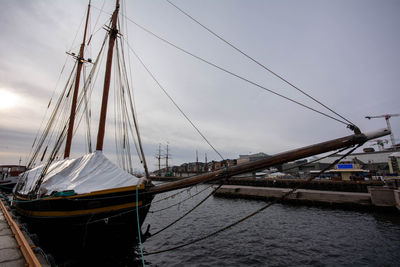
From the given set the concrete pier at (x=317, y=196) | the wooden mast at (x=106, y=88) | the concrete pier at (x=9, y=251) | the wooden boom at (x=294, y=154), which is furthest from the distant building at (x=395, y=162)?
the concrete pier at (x=9, y=251)

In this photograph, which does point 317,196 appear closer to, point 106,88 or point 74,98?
point 106,88

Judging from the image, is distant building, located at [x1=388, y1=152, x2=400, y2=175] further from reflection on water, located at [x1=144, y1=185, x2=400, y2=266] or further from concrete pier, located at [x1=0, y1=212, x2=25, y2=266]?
concrete pier, located at [x1=0, y1=212, x2=25, y2=266]

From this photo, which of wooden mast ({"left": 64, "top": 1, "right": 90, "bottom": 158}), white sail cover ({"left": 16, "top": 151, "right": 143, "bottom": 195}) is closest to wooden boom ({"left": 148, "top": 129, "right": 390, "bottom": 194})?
white sail cover ({"left": 16, "top": 151, "right": 143, "bottom": 195})

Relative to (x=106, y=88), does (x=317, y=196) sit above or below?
below

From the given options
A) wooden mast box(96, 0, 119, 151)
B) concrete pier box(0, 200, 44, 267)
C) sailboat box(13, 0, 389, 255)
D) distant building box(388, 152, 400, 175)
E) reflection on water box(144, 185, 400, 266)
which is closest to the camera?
concrete pier box(0, 200, 44, 267)

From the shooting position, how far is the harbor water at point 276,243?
802cm

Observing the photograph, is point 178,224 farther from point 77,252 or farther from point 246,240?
point 77,252

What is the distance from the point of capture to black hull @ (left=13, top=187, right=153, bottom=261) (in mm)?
6449

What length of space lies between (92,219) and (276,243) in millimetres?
10315

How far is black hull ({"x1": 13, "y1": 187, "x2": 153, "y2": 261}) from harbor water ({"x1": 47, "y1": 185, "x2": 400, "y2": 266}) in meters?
0.76

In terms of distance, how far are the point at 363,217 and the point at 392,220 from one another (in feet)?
6.01

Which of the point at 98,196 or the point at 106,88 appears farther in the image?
the point at 106,88

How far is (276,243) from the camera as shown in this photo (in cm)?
1026

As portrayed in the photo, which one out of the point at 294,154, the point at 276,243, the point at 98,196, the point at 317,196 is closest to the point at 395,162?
the point at 317,196
